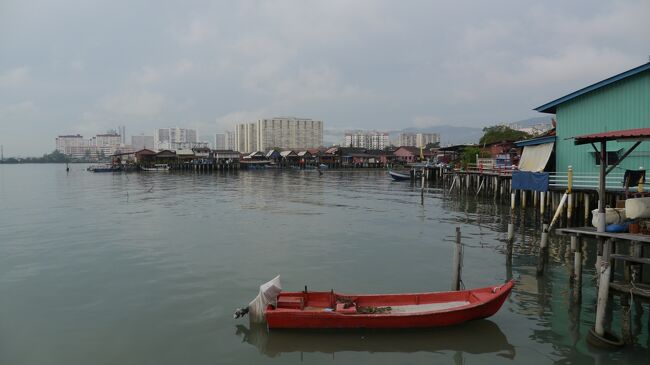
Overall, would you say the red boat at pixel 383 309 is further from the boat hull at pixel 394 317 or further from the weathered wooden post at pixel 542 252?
Answer: the weathered wooden post at pixel 542 252

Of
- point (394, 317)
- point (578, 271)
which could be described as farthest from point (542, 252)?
point (394, 317)

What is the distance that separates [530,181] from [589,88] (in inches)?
213

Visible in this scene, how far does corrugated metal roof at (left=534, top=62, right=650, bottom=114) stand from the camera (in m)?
18.7

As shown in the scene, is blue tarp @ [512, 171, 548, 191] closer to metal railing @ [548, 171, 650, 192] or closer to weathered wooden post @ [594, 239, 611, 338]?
metal railing @ [548, 171, 650, 192]

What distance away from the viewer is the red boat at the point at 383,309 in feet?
32.1

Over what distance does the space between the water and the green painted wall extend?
4.38 meters

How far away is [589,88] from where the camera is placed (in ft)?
70.6

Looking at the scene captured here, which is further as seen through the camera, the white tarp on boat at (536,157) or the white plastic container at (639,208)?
the white tarp on boat at (536,157)

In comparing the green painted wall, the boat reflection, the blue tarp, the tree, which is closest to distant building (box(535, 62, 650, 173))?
the green painted wall

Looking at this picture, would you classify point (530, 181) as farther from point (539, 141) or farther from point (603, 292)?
point (603, 292)

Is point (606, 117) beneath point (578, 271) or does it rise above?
above

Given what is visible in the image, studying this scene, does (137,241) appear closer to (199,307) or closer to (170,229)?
(170,229)

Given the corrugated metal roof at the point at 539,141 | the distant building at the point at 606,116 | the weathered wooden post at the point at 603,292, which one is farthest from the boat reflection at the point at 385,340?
the corrugated metal roof at the point at 539,141

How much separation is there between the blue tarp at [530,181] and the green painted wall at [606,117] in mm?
2022
